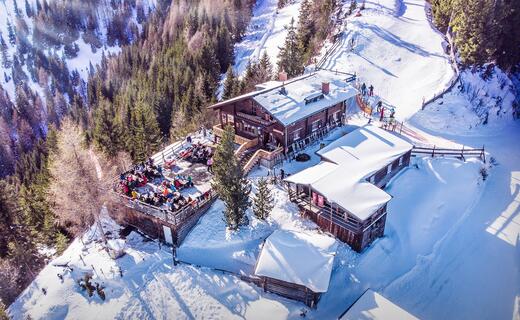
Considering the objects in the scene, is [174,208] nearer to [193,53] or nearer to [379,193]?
[379,193]

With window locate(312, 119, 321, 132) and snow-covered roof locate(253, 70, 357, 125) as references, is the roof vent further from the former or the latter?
window locate(312, 119, 321, 132)

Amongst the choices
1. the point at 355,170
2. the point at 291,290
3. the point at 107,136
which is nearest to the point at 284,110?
the point at 355,170

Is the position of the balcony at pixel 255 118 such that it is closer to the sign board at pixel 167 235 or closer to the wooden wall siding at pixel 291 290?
the sign board at pixel 167 235

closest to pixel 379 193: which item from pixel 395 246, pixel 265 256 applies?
pixel 395 246

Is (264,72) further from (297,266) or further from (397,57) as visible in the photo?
(297,266)

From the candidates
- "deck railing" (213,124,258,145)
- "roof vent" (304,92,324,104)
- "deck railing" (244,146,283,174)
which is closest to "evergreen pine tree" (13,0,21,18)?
"deck railing" (213,124,258,145)

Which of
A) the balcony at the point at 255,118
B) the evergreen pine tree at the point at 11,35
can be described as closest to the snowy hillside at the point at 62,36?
the evergreen pine tree at the point at 11,35
